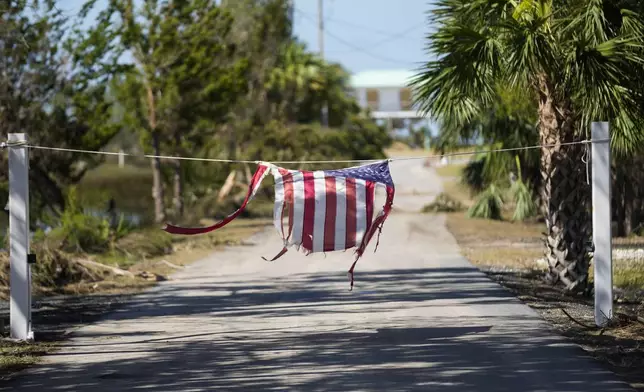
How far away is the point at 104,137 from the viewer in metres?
28.3

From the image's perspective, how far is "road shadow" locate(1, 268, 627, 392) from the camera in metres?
9.66

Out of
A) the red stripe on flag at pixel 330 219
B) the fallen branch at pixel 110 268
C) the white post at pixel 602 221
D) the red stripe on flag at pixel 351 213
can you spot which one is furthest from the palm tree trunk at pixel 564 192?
the fallen branch at pixel 110 268

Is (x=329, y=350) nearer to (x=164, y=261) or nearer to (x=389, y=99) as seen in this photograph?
(x=164, y=261)

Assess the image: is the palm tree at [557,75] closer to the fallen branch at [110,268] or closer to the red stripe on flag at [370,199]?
the red stripe on flag at [370,199]

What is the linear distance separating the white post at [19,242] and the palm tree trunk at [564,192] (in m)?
7.73

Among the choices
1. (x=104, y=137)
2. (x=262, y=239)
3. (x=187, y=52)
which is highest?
(x=187, y=52)

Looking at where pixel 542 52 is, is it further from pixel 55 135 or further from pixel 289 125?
pixel 289 125

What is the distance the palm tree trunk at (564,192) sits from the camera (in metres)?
15.9

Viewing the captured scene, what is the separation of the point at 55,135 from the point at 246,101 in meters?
→ 18.5

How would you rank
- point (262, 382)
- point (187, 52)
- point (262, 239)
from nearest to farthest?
1. point (262, 382)
2. point (262, 239)
3. point (187, 52)

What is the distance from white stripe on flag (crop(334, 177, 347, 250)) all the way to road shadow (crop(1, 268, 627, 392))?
3.78 feet

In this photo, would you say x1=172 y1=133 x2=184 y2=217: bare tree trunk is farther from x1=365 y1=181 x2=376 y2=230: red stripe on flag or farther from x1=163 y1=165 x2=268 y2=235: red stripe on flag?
x1=365 y1=181 x2=376 y2=230: red stripe on flag

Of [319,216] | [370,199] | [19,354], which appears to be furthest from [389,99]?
[19,354]

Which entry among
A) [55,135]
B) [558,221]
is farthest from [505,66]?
[55,135]
